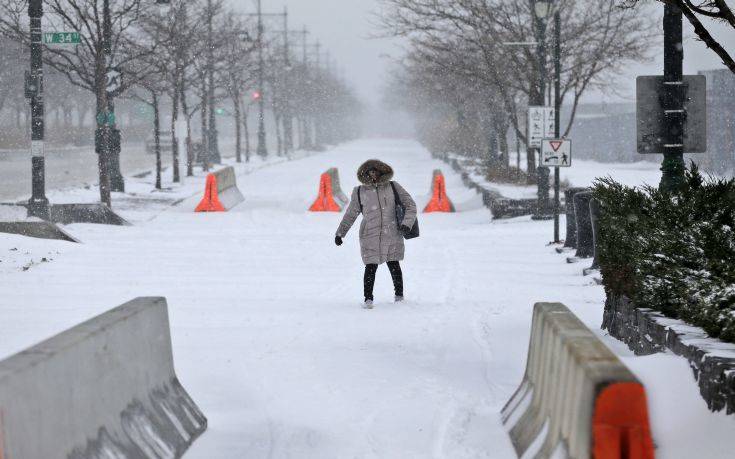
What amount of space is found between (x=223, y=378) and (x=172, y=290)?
4828 mm

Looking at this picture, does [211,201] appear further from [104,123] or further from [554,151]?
[554,151]

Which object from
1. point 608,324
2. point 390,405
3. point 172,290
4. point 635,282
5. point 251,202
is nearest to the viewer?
point 390,405

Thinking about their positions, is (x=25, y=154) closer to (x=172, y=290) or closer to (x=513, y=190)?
(x=513, y=190)

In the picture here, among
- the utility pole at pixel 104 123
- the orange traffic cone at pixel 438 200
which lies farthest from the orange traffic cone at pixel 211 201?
the orange traffic cone at pixel 438 200

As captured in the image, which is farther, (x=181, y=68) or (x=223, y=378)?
(x=181, y=68)

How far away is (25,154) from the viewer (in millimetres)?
53531

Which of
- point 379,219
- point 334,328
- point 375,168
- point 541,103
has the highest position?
point 541,103

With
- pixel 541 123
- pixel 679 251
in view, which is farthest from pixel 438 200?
pixel 679 251

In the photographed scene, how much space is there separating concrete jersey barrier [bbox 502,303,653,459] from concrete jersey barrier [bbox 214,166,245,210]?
62.1 feet

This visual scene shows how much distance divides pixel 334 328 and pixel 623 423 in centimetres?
569

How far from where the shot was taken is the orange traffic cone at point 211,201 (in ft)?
76.8

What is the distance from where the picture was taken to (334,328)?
9.09 metres

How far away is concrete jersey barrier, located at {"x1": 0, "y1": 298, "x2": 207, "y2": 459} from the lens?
347 cm

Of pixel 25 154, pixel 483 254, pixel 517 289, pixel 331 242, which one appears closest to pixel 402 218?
pixel 517 289
